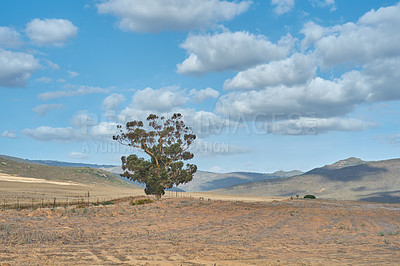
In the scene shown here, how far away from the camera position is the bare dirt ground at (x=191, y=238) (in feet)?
39.8

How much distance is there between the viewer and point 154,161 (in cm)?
4584

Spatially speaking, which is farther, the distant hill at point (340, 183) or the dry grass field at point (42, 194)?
the distant hill at point (340, 183)

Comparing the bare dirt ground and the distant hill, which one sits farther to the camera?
the distant hill

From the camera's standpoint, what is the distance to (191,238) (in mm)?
17203

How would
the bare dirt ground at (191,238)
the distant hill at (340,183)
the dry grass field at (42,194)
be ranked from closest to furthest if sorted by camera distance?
1. the bare dirt ground at (191,238)
2. the dry grass field at (42,194)
3. the distant hill at (340,183)

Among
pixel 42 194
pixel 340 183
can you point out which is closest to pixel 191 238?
pixel 42 194

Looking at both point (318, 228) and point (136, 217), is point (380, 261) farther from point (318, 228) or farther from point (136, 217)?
point (136, 217)

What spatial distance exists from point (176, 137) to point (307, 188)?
90.7 meters

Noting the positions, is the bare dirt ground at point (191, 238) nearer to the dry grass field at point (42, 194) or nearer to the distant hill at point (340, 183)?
the dry grass field at point (42, 194)

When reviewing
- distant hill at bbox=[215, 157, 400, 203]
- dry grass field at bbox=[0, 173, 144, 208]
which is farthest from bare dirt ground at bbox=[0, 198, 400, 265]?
distant hill at bbox=[215, 157, 400, 203]

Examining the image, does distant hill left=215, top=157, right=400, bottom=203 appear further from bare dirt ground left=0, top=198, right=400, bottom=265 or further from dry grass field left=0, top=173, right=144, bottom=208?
bare dirt ground left=0, top=198, right=400, bottom=265

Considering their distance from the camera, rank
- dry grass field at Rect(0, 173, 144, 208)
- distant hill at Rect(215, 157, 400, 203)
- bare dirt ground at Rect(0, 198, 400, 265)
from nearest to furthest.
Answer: bare dirt ground at Rect(0, 198, 400, 265) < dry grass field at Rect(0, 173, 144, 208) < distant hill at Rect(215, 157, 400, 203)

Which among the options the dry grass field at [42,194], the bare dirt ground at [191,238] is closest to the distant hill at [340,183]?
the dry grass field at [42,194]

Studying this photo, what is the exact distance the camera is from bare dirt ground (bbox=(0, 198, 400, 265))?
12117 millimetres
